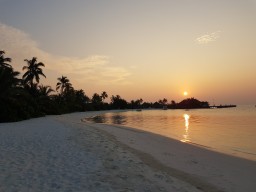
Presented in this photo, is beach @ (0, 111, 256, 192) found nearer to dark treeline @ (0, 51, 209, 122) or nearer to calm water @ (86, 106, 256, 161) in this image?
calm water @ (86, 106, 256, 161)

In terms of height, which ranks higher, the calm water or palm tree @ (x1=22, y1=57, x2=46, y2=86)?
palm tree @ (x1=22, y1=57, x2=46, y2=86)

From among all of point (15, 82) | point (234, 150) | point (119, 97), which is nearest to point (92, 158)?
point (234, 150)

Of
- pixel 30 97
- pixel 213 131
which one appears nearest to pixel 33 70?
pixel 30 97

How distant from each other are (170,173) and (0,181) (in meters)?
6.07

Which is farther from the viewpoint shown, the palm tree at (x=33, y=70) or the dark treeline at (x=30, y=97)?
the palm tree at (x=33, y=70)

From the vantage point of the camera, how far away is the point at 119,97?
182m

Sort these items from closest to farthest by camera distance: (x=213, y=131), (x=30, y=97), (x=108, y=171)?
(x=108, y=171) < (x=213, y=131) < (x=30, y=97)

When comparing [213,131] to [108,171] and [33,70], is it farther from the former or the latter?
[33,70]

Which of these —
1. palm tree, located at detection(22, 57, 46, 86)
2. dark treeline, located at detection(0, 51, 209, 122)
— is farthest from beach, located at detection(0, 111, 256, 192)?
palm tree, located at detection(22, 57, 46, 86)

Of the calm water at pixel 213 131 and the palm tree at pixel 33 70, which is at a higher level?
the palm tree at pixel 33 70

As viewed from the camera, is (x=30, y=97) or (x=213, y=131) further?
(x=30, y=97)

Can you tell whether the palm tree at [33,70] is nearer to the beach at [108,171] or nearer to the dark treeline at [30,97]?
the dark treeline at [30,97]

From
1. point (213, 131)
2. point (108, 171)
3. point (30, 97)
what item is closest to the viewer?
point (108, 171)

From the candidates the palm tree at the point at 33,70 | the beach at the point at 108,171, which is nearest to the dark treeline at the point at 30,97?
the palm tree at the point at 33,70
